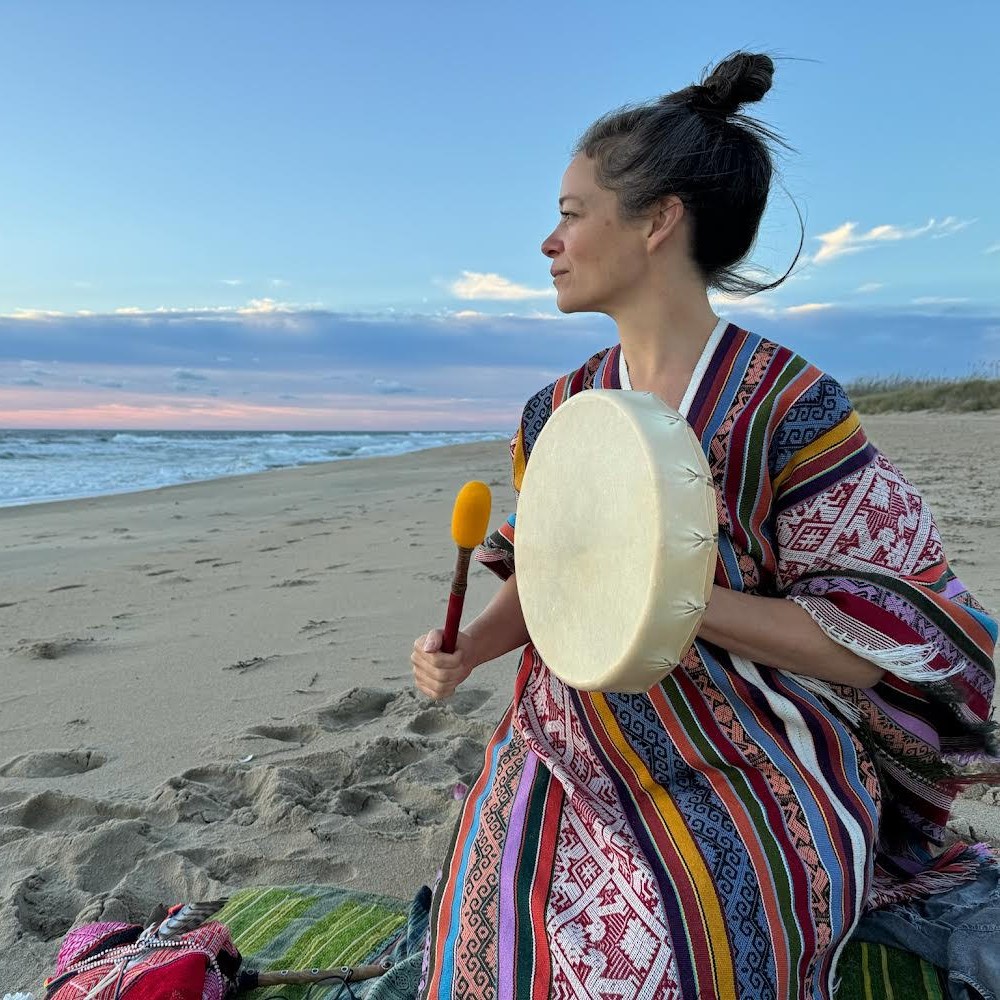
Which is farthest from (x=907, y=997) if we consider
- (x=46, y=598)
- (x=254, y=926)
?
(x=46, y=598)

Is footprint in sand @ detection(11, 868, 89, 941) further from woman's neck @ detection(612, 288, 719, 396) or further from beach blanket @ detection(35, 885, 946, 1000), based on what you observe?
woman's neck @ detection(612, 288, 719, 396)

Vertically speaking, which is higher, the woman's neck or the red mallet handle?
the woman's neck

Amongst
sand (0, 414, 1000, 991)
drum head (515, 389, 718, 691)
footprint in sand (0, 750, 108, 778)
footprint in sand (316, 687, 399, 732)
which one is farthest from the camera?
footprint in sand (316, 687, 399, 732)

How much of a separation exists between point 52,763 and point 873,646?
8.18 ft

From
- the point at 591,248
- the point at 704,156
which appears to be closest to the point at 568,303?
the point at 591,248

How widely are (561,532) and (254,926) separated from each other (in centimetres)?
115

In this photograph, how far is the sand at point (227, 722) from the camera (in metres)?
2.12

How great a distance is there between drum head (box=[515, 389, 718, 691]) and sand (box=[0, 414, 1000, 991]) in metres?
1.08

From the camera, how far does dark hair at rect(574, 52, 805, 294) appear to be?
1444 mm

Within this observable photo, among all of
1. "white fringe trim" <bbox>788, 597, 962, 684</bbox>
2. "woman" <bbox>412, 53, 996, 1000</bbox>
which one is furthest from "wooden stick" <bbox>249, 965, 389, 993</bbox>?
"white fringe trim" <bbox>788, 597, 962, 684</bbox>

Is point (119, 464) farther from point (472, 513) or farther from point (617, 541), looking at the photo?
point (617, 541)

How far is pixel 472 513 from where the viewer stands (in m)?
1.38

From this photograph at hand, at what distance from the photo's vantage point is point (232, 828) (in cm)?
231

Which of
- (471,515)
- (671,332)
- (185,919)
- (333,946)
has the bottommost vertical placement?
(333,946)
